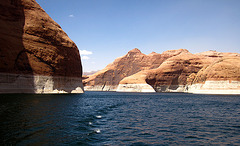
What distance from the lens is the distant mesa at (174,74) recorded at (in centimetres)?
6048

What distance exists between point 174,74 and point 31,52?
92.7 m

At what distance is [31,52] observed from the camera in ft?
132

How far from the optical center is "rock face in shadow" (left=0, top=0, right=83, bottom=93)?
1389 inches

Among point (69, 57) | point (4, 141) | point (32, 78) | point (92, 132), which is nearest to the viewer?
point (4, 141)

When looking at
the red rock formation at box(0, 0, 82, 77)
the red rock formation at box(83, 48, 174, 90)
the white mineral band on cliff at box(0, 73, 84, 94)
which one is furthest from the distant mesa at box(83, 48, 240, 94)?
the red rock formation at box(0, 0, 82, 77)

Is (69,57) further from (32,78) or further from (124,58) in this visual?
(124,58)

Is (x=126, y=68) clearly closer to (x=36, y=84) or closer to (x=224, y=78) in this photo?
(x=224, y=78)

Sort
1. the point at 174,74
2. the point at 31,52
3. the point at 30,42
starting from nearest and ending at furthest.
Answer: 1. the point at 31,52
2. the point at 30,42
3. the point at 174,74

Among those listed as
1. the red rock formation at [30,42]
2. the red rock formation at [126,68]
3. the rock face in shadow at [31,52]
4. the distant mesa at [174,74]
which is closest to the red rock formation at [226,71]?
the distant mesa at [174,74]

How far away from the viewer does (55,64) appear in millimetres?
44969

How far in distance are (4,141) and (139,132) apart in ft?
24.1

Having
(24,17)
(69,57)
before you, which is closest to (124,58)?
(69,57)

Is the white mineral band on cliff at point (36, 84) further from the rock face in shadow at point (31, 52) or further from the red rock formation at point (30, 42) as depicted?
the red rock formation at point (30, 42)

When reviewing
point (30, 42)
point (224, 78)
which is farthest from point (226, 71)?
point (30, 42)
